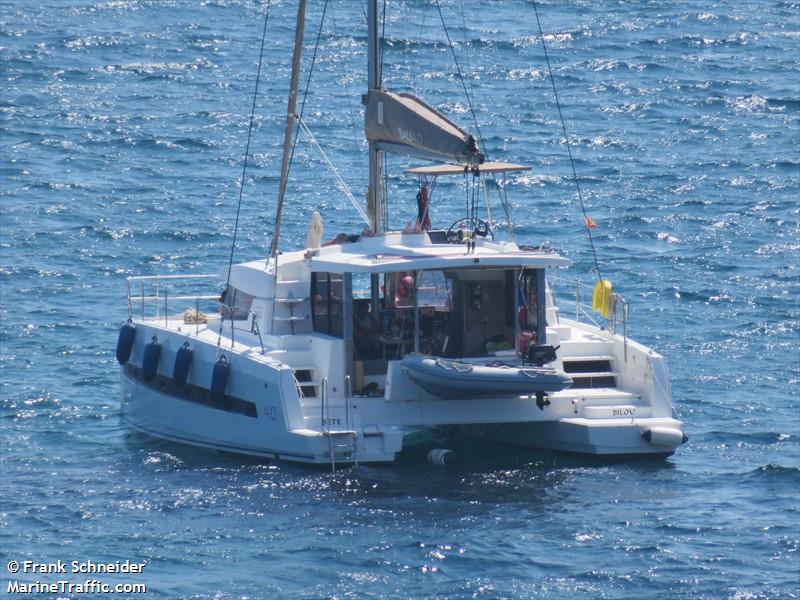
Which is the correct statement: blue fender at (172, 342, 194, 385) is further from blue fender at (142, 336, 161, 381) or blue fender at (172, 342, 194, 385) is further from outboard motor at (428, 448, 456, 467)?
outboard motor at (428, 448, 456, 467)

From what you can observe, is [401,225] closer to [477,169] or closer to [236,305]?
[236,305]

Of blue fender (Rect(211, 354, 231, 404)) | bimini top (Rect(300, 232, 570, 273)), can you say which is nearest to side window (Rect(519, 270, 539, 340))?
bimini top (Rect(300, 232, 570, 273))

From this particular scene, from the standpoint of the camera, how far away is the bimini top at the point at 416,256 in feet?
79.6

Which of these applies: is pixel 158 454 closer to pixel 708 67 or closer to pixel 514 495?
pixel 514 495

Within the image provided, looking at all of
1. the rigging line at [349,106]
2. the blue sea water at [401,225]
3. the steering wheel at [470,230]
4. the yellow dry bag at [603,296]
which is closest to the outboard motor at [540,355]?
the blue sea water at [401,225]

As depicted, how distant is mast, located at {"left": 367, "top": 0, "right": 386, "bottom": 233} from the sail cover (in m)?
0.28

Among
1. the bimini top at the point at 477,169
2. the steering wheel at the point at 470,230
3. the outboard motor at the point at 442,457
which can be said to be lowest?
the outboard motor at the point at 442,457

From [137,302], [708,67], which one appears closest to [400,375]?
[137,302]

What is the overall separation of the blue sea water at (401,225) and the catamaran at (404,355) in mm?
543

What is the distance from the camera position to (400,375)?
2416 centimetres

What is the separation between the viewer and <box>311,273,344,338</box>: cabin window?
1003 inches

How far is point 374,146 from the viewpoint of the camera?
27094 millimetres

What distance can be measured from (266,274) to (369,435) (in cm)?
385

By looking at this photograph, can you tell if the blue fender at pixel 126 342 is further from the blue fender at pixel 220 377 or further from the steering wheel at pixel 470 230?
the steering wheel at pixel 470 230
